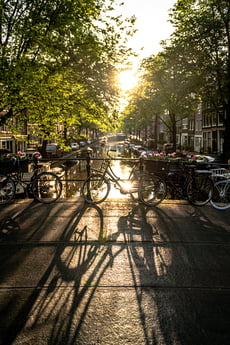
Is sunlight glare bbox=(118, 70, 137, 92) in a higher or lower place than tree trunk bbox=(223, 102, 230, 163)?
higher

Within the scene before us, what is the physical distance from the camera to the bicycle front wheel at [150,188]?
7.48 m

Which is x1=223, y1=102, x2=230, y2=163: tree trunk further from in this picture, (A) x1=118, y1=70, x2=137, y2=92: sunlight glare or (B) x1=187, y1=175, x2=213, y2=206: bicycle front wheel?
(B) x1=187, y1=175, x2=213, y2=206: bicycle front wheel

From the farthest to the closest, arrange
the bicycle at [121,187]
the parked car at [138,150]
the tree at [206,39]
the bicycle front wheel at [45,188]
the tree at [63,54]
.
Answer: the parked car at [138,150] < the tree at [206,39] < the tree at [63,54] < the bicycle front wheel at [45,188] < the bicycle at [121,187]

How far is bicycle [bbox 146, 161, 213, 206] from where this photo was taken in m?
7.59

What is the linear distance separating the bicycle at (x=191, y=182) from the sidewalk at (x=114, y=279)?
1.05 metres

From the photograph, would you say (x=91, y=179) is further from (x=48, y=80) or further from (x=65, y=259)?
(x=48, y=80)

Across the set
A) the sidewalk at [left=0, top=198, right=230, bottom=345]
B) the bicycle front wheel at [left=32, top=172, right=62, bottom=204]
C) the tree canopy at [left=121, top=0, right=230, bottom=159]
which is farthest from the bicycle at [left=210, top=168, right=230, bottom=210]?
the tree canopy at [left=121, top=0, right=230, bottom=159]

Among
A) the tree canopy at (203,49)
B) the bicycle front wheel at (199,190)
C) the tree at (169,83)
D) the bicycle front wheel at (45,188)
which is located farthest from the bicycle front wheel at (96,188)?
the tree at (169,83)

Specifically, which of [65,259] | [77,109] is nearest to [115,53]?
[77,109]

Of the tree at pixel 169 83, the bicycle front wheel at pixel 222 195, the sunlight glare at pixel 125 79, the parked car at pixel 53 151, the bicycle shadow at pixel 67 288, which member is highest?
the tree at pixel 169 83

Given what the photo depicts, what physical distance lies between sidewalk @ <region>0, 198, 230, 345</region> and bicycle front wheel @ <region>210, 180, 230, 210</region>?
0.88m

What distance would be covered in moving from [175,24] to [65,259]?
22929mm

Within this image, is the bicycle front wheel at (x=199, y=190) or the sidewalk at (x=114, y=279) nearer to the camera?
the sidewalk at (x=114, y=279)

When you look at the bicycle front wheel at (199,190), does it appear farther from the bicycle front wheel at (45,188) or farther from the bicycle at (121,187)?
the bicycle front wheel at (45,188)
